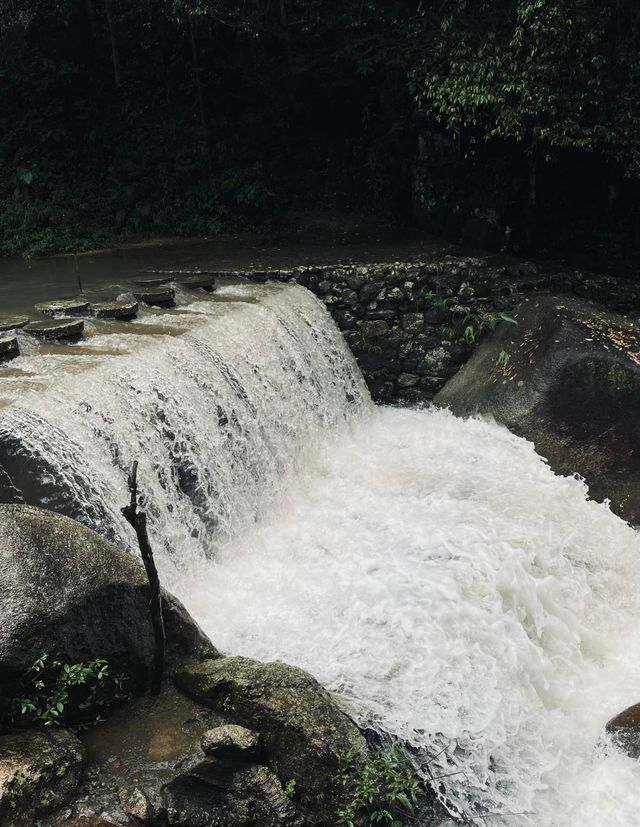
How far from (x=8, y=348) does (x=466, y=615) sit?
4.17 m

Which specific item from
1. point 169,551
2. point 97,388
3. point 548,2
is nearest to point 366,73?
point 548,2

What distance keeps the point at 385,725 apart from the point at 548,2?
8636 mm

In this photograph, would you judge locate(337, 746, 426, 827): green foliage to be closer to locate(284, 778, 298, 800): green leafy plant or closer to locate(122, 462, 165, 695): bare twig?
locate(284, 778, 298, 800): green leafy plant

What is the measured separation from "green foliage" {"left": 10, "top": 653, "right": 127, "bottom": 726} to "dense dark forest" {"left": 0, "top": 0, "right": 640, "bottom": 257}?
27.4 ft

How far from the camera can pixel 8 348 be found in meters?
6.15

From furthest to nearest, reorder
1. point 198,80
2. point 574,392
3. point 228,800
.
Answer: point 198,80 → point 574,392 → point 228,800

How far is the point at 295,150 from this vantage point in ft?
45.5

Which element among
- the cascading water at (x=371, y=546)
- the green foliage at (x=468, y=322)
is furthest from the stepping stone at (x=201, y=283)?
the green foliage at (x=468, y=322)

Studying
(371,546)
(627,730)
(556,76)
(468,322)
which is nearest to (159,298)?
(468,322)

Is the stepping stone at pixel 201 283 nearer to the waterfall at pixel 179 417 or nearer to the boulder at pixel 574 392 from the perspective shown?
the waterfall at pixel 179 417

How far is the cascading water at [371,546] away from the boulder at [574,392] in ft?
0.94

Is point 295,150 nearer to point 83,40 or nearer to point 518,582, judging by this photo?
point 83,40

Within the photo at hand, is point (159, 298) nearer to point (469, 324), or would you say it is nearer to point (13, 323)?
point (13, 323)

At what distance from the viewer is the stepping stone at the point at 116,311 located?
7523 mm
